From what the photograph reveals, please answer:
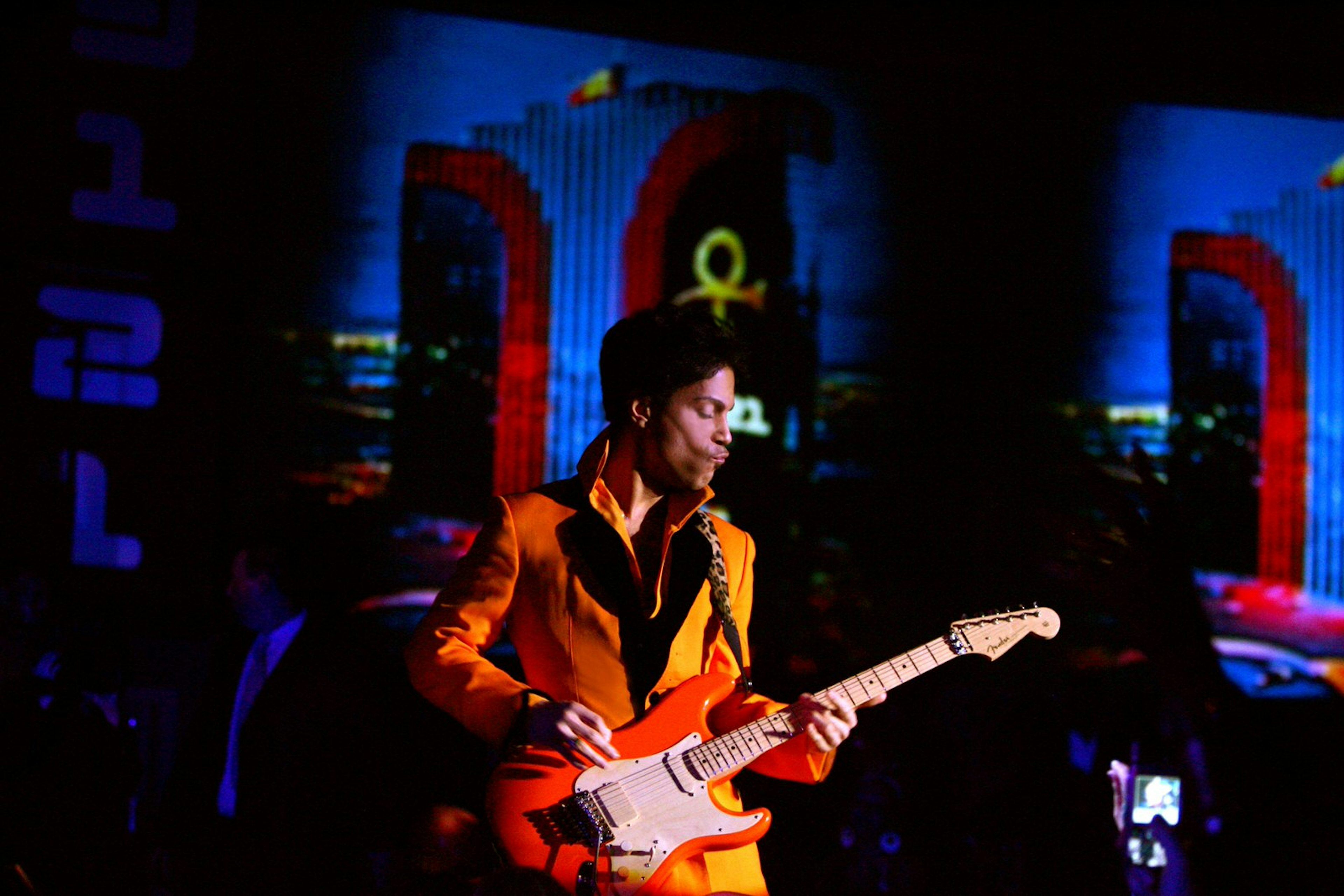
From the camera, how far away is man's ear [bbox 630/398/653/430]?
3156 mm

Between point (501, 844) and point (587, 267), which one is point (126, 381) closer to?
point (587, 267)

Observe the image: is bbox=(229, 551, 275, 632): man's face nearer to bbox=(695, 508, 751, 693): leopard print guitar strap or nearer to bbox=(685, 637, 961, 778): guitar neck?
bbox=(695, 508, 751, 693): leopard print guitar strap

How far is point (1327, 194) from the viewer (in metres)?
6.77

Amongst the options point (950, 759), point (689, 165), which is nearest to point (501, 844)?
point (950, 759)

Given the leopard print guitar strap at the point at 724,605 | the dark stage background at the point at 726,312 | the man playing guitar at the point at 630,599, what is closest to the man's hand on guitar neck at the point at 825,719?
the man playing guitar at the point at 630,599

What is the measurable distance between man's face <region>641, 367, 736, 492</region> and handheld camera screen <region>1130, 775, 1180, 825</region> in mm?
2205

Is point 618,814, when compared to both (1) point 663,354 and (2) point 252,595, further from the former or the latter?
(2) point 252,595

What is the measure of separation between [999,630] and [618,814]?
3.92 ft

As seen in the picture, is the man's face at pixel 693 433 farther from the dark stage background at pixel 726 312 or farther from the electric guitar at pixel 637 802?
the dark stage background at pixel 726 312

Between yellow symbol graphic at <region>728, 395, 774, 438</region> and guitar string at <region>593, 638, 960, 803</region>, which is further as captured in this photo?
yellow symbol graphic at <region>728, 395, 774, 438</region>

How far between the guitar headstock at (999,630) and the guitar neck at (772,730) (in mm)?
152

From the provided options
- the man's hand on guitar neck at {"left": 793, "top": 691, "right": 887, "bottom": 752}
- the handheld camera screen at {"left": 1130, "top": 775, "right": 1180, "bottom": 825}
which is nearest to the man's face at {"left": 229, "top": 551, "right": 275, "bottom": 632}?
the man's hand on guitar neck at {"left": 793, "top": 691, "right": 887, "bottom": 752}

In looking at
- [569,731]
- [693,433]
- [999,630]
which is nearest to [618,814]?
[569,731]

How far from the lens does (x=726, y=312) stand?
618 cm
